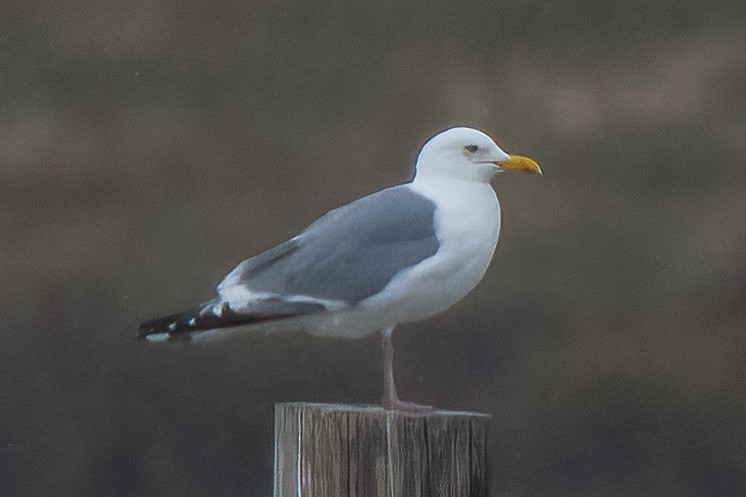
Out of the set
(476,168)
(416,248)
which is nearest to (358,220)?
(416,248)

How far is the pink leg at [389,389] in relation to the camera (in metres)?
1.73

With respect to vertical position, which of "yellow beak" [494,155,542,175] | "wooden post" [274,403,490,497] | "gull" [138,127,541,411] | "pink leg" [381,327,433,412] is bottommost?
"wooden post" [274,403,490,497]

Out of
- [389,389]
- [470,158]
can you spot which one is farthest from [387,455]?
[470,158]

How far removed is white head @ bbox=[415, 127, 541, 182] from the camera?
76.2 inches

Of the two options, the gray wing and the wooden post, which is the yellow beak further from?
the wooden post

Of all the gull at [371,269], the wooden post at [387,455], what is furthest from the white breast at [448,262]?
the wooden post at [387,455]

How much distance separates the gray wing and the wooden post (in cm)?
30

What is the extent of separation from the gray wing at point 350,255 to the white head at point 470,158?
0.10 m

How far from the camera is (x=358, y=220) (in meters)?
1.84

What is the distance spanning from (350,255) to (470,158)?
262mm

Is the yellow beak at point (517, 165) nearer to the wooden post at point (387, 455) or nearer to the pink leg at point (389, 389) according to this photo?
the pink leg at point (389, 389)

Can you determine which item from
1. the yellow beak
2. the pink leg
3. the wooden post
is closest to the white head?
the yellow beak

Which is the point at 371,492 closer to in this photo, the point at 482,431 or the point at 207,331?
the point at 482,431

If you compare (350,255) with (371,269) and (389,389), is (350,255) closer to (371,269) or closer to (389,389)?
(371,269)
